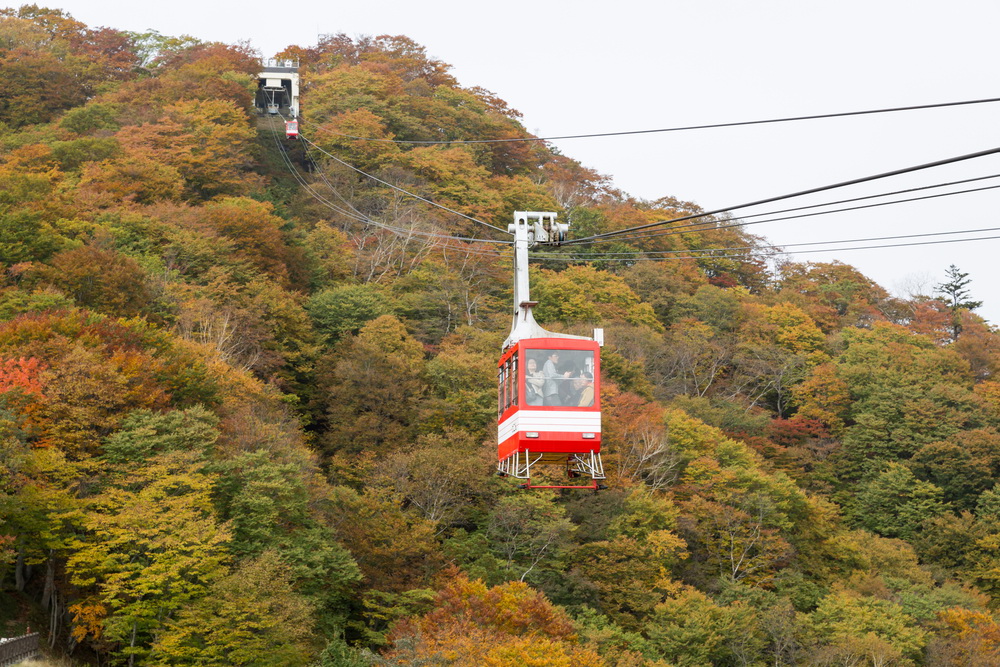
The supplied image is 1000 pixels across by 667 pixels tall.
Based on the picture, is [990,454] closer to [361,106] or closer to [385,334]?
[385,334]

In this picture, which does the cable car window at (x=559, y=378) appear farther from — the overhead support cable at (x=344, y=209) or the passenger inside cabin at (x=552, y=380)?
the overhead support cable at (x=344, y=209)

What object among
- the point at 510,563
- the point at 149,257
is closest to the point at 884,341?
the point at 510,563

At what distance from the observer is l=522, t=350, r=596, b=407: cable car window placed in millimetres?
17422

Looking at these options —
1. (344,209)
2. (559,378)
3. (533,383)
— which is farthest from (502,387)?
(344,209)

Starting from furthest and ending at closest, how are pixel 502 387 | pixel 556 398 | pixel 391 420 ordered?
pixel 391 420 < pixel 502 387 < pixel 556 398

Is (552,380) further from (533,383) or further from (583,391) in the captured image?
(583,391)

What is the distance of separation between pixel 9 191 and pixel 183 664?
17.8 m

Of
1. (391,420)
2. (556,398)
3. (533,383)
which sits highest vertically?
(533,383)

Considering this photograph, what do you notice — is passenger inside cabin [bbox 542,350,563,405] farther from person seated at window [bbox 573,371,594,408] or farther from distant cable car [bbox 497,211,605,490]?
person seated at window [bbox 573,371,594,408]

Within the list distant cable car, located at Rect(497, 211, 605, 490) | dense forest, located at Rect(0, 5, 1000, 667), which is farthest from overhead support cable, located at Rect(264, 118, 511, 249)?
distant cable car, located at Rect(497, 211, 605, 490)

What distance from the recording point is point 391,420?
37969mm

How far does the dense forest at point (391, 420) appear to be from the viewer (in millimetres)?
26047

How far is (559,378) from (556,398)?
0.30 m

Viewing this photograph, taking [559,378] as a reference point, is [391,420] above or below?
below
